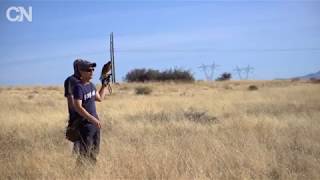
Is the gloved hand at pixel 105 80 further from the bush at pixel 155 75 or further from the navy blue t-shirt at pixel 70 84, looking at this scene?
the bush at pixel 155 75

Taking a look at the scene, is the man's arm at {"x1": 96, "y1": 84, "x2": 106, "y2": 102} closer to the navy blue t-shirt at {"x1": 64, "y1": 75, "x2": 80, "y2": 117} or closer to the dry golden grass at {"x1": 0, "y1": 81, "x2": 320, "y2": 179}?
the navy blue t-shirt at {"x1": 64, "y1": 75, "x2": 80, "y2": 117}

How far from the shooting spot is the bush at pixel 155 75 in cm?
8231

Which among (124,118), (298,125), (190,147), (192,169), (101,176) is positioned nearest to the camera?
(101,176)

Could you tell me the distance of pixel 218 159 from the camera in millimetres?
7828

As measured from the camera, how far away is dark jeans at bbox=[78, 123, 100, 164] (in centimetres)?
711

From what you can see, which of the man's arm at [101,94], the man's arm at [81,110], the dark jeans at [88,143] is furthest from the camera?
the man's arm at [101,94]

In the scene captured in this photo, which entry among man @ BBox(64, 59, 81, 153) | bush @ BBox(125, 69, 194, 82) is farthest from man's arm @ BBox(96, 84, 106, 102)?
bush @ BBox(125, 69, 194, 82)

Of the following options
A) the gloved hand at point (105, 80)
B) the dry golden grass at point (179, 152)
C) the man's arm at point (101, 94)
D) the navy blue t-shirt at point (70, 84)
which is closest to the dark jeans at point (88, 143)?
the dry golden grass at point (179, 152)

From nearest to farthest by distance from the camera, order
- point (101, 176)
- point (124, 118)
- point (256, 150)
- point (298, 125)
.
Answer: point (101, 176)
point (256, 150)
point (298, 125)
point (124, 118)

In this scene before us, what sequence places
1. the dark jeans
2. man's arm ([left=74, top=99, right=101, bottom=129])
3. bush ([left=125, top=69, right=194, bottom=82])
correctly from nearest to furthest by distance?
man's arm ([left=74, top=99, right=101, bottom=129])
the dark jeans
bush ([left=125, top=69, right=194, bottom=82])

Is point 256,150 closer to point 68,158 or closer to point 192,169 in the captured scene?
point 192,169

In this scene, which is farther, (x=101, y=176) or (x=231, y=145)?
(x=231, y=145)

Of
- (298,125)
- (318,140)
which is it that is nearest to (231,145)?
(318,140)

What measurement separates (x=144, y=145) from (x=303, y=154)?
253 centimetres
